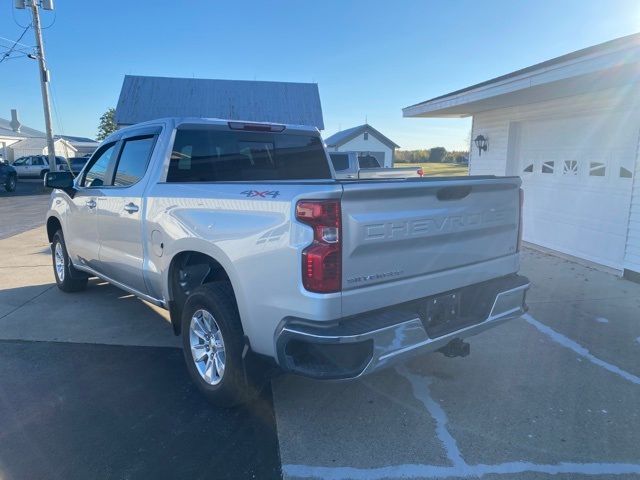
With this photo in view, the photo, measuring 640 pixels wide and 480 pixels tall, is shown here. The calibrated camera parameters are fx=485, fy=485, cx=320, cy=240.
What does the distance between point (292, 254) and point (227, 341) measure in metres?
0.90

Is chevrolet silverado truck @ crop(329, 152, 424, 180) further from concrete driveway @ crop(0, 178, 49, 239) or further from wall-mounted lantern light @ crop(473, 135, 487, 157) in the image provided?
concrete driveway @ crop(0, 178, 49, 239)

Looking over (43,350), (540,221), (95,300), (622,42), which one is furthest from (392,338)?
(540,221)

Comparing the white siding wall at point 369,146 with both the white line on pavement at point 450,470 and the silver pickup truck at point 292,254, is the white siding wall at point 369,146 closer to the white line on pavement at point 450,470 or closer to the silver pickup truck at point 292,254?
the silver pickup truck at point 292,254

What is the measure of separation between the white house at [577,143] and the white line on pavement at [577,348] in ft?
9.21

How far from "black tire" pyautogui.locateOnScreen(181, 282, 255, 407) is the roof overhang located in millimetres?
5441

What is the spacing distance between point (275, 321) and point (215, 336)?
0.85 meters

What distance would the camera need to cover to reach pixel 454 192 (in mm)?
3113

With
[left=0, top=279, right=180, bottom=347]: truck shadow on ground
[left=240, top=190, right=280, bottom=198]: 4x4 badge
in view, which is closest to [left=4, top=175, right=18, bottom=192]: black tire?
[left=0, top=279, right=180, bottom=347]: truck shadow on ground

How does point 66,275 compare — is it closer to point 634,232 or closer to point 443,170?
point 634,232

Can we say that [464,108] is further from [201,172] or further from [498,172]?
[201,172]

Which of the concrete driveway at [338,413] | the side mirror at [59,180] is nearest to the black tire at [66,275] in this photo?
the side mirror at [59,180]

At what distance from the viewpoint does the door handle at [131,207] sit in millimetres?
4160

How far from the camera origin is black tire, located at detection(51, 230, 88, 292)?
6.10m

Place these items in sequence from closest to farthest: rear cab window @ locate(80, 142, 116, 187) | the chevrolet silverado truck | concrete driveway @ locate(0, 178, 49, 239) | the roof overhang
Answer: rear cab window @ locate(80, 142, 116, 187) < the roof overhang < the chevrolet silverado truck < concrete driveway @ locate(0, 178, 49, 239)
